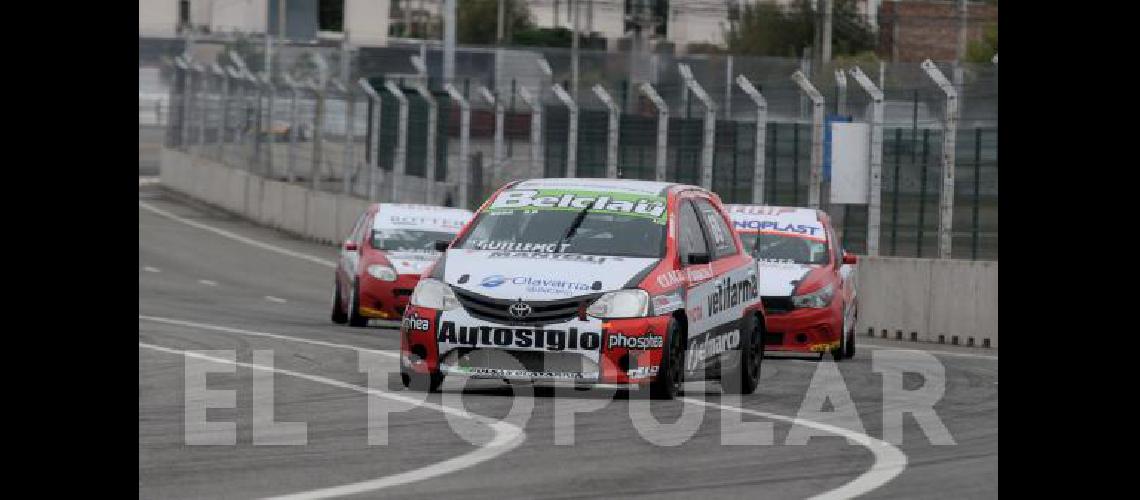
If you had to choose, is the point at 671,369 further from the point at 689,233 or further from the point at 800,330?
the point at 800,330

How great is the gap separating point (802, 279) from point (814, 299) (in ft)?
0.89

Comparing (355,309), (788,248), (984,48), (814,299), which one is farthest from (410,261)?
(984,48)

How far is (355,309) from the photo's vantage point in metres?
23.3

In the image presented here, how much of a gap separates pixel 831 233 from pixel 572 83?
30151 mm

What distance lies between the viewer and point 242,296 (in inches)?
1144

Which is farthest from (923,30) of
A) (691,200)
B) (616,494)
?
(616,494)

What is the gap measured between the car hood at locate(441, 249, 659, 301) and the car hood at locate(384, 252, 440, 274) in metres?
8.07

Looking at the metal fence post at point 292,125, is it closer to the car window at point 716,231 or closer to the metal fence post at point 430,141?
the metal fence post at point 430,141

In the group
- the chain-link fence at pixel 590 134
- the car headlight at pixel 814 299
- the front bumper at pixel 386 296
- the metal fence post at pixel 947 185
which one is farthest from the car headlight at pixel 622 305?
the chain-link fence at pixel 590 134

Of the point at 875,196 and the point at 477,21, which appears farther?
the point at 477,21

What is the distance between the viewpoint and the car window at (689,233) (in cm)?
1567

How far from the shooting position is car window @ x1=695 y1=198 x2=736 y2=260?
16.2m

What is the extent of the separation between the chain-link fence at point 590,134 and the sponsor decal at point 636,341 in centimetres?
1238

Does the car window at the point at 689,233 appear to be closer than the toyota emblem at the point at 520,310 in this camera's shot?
No
